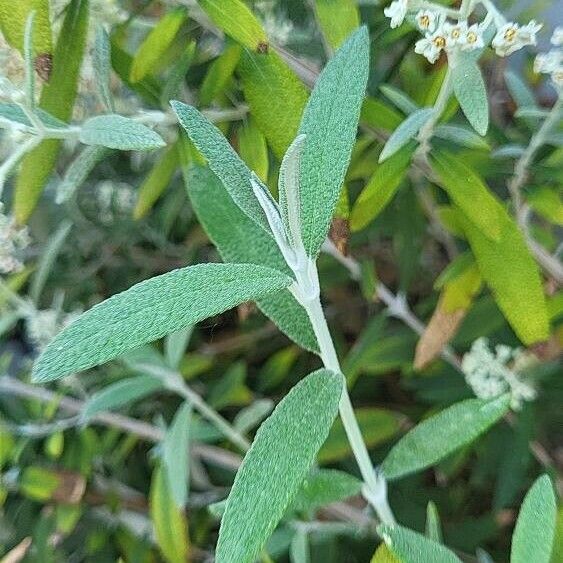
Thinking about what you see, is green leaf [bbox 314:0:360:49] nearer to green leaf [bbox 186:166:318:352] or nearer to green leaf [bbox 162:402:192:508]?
green leaf [bbox 186:166:318:352]

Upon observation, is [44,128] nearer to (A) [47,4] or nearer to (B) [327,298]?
(A) [47,4]

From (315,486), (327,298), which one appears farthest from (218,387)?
(315,486)

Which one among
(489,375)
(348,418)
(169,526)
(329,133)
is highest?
(329,133)

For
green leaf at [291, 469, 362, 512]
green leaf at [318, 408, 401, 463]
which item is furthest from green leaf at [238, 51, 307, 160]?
green leaf at [318, 408, 401, 463]

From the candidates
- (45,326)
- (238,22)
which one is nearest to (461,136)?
(238,22)

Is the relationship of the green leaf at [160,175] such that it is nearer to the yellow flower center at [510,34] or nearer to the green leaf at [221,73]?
the green leaf at [221,73]

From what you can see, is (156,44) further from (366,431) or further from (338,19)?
(366,431)

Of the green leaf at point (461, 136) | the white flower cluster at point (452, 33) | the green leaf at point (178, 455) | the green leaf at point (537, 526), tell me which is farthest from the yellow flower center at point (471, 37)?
the green leaf at point (178, 455)
